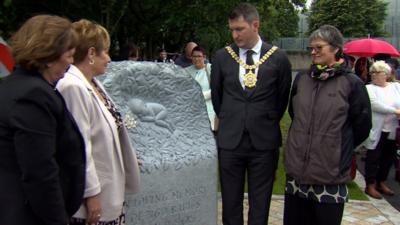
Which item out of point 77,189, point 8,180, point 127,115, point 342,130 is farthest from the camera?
point 127,115

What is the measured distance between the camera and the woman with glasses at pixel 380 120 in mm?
6027

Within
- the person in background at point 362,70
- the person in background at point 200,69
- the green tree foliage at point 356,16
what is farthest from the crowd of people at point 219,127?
the green tree foliage at point 356,16

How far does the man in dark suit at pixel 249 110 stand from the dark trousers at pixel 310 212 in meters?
0.24

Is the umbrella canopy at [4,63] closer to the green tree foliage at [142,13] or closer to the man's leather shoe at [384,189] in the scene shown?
the green tree foliage at [142,13]

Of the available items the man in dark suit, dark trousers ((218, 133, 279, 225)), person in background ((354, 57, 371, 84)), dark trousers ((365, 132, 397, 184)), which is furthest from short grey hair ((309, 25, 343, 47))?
person in background ((354, 57, 371, 84))

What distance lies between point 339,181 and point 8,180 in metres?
2.06

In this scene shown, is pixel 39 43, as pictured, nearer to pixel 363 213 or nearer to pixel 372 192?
pixel 363 213

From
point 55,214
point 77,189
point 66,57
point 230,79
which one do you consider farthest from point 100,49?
point 230,79

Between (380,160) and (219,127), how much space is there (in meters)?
3.22

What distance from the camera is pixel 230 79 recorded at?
3730 mm

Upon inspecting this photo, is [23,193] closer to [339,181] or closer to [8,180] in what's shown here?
[8,180]

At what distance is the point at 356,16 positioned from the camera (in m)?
36.8

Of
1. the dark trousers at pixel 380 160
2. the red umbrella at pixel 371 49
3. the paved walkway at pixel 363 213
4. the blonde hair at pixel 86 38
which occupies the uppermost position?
the blonde hair at pixel 86 38

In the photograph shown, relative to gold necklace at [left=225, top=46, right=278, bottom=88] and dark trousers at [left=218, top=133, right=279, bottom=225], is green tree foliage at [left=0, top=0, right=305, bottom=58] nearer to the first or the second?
gold necklace at [left=225, top=46, right=278, bottom=88]
